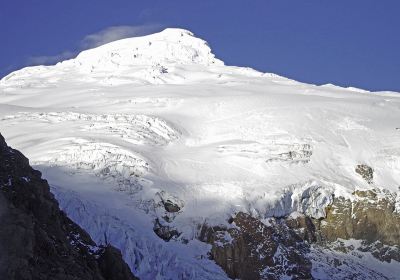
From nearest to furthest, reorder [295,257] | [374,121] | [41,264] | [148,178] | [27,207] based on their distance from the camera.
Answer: [41,264]
[27,207]
[295,257]
[148,178]
[374,121]

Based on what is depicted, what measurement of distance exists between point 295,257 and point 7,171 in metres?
58.2

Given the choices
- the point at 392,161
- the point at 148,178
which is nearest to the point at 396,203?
the point at 392,161

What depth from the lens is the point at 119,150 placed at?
124 meters

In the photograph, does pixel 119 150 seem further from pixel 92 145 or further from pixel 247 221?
pixel 247 221

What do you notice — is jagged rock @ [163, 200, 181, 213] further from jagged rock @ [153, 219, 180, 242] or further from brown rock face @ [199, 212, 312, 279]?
brown rock face @ [199, 212, 312, 279]

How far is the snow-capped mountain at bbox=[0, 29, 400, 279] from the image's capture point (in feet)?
342

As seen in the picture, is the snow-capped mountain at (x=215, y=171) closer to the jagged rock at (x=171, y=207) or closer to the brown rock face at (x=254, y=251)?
the jagged rock at (x=171, y=207)

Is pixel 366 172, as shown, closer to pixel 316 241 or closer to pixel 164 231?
pixel 316 241

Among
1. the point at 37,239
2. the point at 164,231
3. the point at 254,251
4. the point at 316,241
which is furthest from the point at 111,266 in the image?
the point at 316,241

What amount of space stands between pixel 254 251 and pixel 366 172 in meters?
28.5

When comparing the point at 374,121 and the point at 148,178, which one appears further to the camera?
the point at 374,121

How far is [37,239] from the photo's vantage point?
162 ft

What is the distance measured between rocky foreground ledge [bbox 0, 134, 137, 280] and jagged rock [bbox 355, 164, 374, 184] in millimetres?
71942

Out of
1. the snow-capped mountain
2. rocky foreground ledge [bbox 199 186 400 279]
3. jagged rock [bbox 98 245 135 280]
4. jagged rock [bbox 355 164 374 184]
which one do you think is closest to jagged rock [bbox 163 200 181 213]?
the snow-capped mountain
